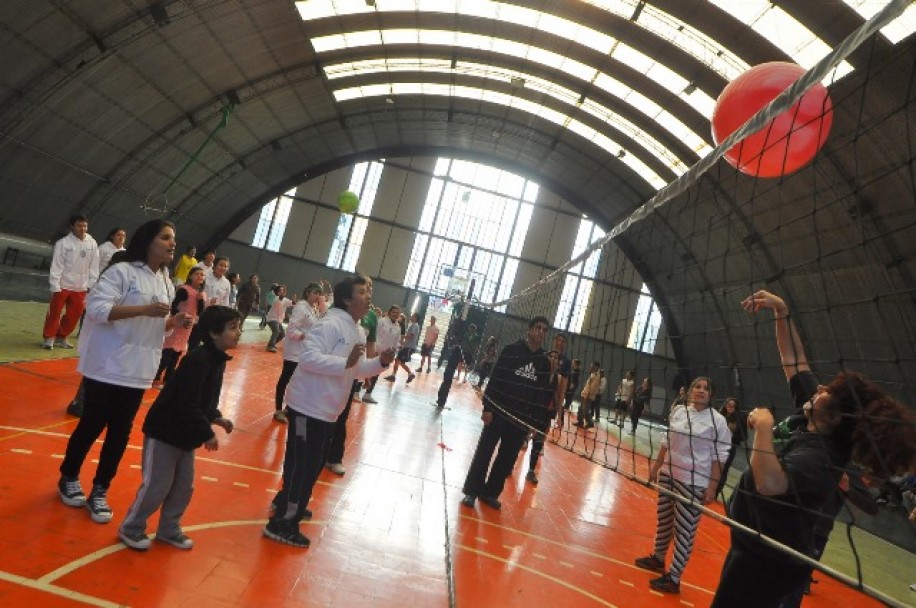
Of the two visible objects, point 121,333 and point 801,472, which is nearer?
point 801,472

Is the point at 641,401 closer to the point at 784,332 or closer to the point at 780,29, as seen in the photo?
the point at 780,29

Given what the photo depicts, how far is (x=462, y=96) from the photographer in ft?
69.4

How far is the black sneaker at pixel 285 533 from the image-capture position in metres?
3.74

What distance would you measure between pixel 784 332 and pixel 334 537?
2.95 meters

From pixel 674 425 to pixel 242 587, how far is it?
127 inches

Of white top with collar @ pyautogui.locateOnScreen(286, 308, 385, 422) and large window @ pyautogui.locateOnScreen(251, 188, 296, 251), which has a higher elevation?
large window @ pyautogui.locateOnScreen(251, 188, 296, 251)

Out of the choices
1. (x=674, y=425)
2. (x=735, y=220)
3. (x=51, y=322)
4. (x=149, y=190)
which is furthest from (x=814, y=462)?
(x=149, y=190)

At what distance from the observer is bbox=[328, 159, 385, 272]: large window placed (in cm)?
2511

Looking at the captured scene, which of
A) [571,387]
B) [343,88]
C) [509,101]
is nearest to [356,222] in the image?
[343,88]

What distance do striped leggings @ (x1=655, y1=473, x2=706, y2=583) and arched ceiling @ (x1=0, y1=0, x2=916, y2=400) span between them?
22.8ft

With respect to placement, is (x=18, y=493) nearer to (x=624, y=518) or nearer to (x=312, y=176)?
(x=624, y=518)

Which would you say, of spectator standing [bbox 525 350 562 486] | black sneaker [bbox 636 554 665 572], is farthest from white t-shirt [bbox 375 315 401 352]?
black sneaker [bbox 636 554 665 572]

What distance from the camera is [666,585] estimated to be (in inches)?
184

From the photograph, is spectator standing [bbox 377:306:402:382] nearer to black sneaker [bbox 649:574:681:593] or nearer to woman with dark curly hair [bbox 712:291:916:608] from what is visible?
black sneaker [bbox 649:574:681:593]
